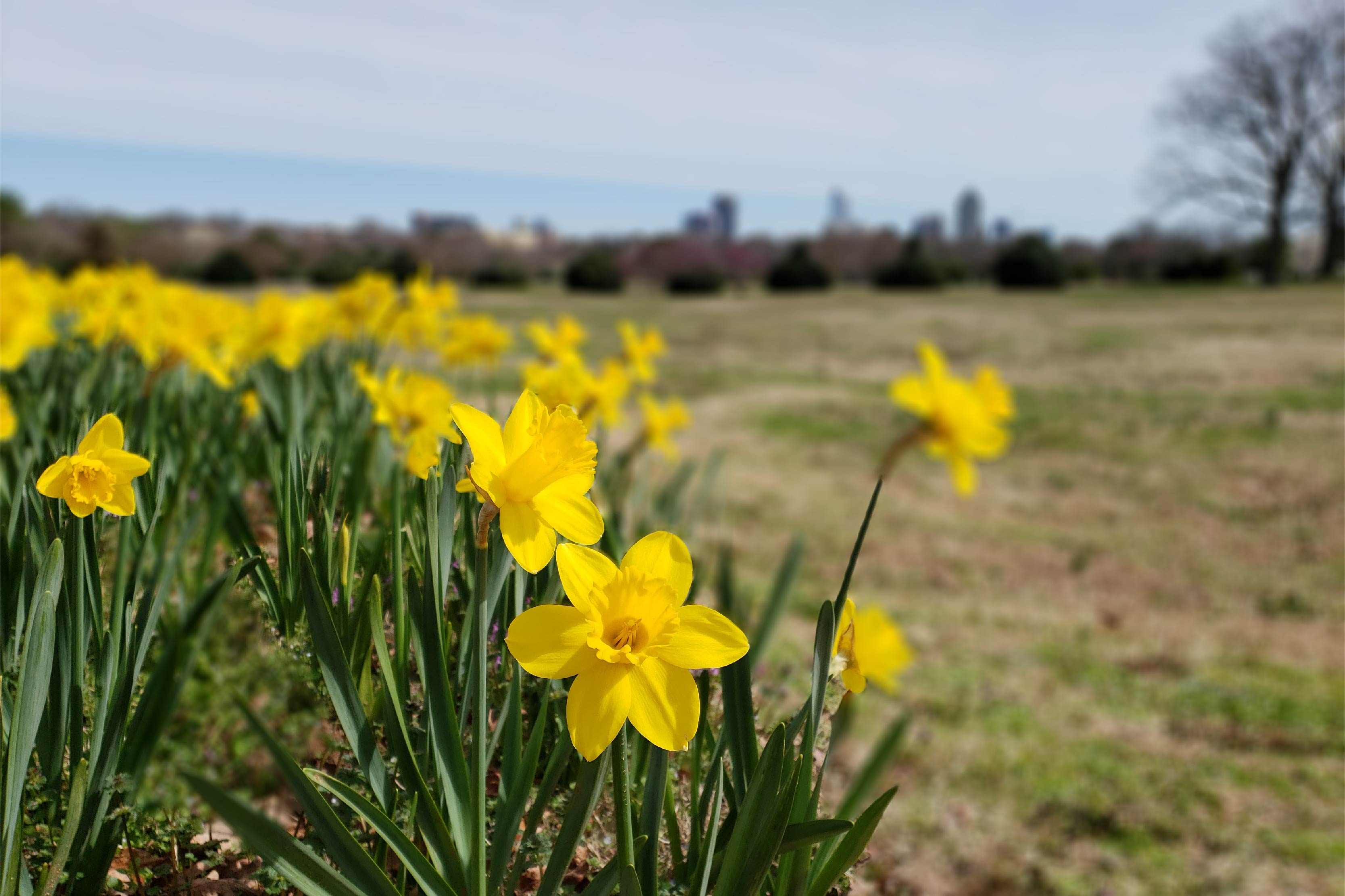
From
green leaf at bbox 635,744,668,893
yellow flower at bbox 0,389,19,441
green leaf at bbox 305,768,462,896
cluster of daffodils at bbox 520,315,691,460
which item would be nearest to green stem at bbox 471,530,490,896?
green leaf at bbox 305,768,462,896

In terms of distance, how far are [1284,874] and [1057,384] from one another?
10.4 meters

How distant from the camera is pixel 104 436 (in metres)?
1.14

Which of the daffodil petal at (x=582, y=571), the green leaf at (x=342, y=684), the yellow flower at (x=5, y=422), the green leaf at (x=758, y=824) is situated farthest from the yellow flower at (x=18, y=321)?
the green leaf at (x=758, y=824)

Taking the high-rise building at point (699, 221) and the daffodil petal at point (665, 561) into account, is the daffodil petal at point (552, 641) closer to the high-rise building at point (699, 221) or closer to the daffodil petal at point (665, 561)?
the daffodil petal at point (665, 561)

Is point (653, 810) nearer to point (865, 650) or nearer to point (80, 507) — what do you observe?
point (865, 650)

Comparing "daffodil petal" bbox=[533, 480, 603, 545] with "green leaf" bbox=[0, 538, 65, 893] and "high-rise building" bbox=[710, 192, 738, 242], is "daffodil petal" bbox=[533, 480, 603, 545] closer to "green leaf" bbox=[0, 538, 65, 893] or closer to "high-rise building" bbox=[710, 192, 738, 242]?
"green leaf" bbox=[0, 538, 65, 893]

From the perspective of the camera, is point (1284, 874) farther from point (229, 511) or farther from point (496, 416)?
point (229, 511)

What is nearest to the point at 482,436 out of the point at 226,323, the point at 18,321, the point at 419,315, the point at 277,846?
the point at 277,846

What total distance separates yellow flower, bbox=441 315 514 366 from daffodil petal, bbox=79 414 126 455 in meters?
2.50

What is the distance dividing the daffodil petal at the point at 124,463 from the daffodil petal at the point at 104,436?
1cm

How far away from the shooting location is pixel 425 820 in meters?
0.98

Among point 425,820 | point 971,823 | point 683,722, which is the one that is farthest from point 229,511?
point 971,823

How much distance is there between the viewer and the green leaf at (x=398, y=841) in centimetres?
94

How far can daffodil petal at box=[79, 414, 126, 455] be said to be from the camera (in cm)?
111
